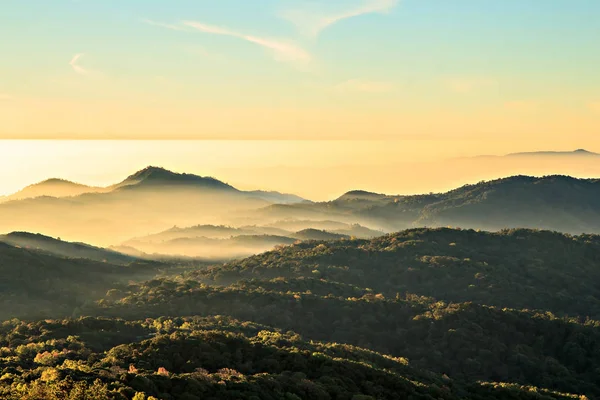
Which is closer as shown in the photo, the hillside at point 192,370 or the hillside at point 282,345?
the hillside at point 192,370

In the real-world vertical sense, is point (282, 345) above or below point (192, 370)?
below

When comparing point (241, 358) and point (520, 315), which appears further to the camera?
point (520, 315)

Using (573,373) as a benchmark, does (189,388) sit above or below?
above

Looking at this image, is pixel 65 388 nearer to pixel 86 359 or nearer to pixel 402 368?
pixel 86 359

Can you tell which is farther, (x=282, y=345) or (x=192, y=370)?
(x=282, y=345)

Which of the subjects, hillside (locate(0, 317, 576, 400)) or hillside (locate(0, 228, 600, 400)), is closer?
hillside (locate(0, 317, 576, 400))

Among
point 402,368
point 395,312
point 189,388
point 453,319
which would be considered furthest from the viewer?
point 395,312

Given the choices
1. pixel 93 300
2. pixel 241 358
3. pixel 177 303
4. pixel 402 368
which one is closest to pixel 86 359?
pixel 241 358

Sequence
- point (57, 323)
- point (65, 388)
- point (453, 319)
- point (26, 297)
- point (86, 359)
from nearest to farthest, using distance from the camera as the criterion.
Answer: point (65, 388), point (86, 359), point (57, 323), point (453, 319), point (26, 297)

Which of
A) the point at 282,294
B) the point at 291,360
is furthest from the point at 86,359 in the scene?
the point at 282,294
